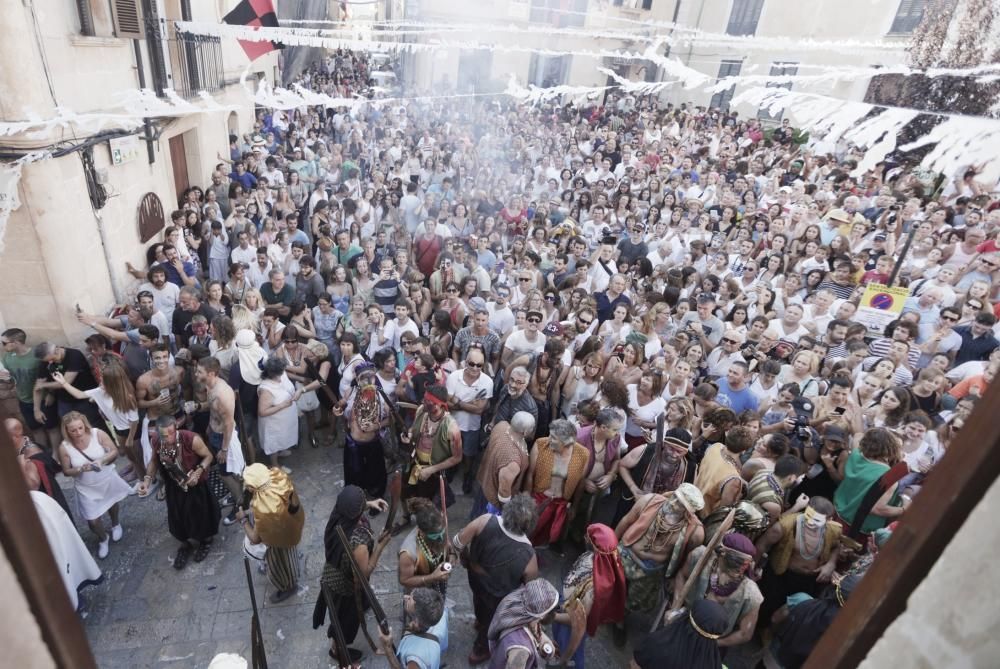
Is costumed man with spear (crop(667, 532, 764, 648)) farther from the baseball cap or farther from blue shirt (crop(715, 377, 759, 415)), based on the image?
blue shirt (crop(715, 377, 759, 415))

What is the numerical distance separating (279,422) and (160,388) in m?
0.97

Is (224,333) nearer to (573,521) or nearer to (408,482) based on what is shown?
(408,482)

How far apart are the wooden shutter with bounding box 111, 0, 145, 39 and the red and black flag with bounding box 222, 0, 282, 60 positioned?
0.99 metres

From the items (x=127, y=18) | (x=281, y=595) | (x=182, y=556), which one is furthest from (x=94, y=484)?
(x=127, y=18)

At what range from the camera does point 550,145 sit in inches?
559

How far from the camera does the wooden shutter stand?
6594mm

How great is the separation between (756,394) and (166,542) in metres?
5.11

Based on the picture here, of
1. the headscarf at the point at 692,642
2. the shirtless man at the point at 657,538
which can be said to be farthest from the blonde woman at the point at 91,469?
the headscarf at the point at 692,642

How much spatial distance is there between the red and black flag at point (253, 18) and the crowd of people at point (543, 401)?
1.95 metres

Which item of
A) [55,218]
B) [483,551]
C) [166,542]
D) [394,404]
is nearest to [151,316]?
[55,218]

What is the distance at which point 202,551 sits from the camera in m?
4.41

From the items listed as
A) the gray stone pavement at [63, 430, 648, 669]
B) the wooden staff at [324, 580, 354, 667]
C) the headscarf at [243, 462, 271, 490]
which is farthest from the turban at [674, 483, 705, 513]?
the headscarf at [243, 462, 271, 490]

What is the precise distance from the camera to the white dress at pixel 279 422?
189 inches

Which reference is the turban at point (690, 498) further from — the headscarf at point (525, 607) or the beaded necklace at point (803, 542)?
the headscarf at point (525, 607)
